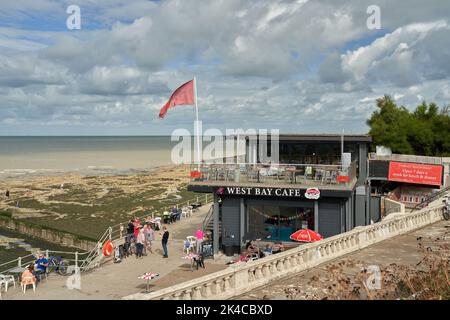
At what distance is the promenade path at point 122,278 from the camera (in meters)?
16.6

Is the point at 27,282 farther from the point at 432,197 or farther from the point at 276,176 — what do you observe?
the point at 432,197

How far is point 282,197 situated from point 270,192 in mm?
721

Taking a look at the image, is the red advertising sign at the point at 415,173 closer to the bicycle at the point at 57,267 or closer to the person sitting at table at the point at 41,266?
the bicycle at the point at 57,267

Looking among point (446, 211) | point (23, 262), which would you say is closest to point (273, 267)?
point (446, 211)

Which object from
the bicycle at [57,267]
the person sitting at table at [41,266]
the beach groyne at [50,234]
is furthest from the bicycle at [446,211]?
the beach groyne at [50,234]

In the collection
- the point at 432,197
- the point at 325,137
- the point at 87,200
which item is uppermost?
the point at 325,137

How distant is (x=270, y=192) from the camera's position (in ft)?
71.5

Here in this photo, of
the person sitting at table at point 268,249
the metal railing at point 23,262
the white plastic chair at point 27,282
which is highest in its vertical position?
the person sitting at table at point 268,249

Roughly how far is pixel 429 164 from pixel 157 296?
84.1ft

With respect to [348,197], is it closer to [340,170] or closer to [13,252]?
[340,170]

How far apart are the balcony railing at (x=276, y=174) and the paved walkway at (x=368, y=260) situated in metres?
4.13

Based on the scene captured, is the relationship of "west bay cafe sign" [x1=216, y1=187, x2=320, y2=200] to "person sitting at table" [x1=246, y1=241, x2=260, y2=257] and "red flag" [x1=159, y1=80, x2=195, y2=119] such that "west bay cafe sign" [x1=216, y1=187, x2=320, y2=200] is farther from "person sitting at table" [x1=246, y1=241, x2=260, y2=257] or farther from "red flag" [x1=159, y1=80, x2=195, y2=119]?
"red flag" [x1=159, y1=80, x2=195, y2=119]

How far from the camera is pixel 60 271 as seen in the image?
20.1 meters

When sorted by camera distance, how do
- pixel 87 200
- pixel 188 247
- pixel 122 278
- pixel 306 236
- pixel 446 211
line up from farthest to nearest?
pixel 87 200 < pixel 188 247 < pixel 446 211 < pixel 306 236 < pixel 122 278
